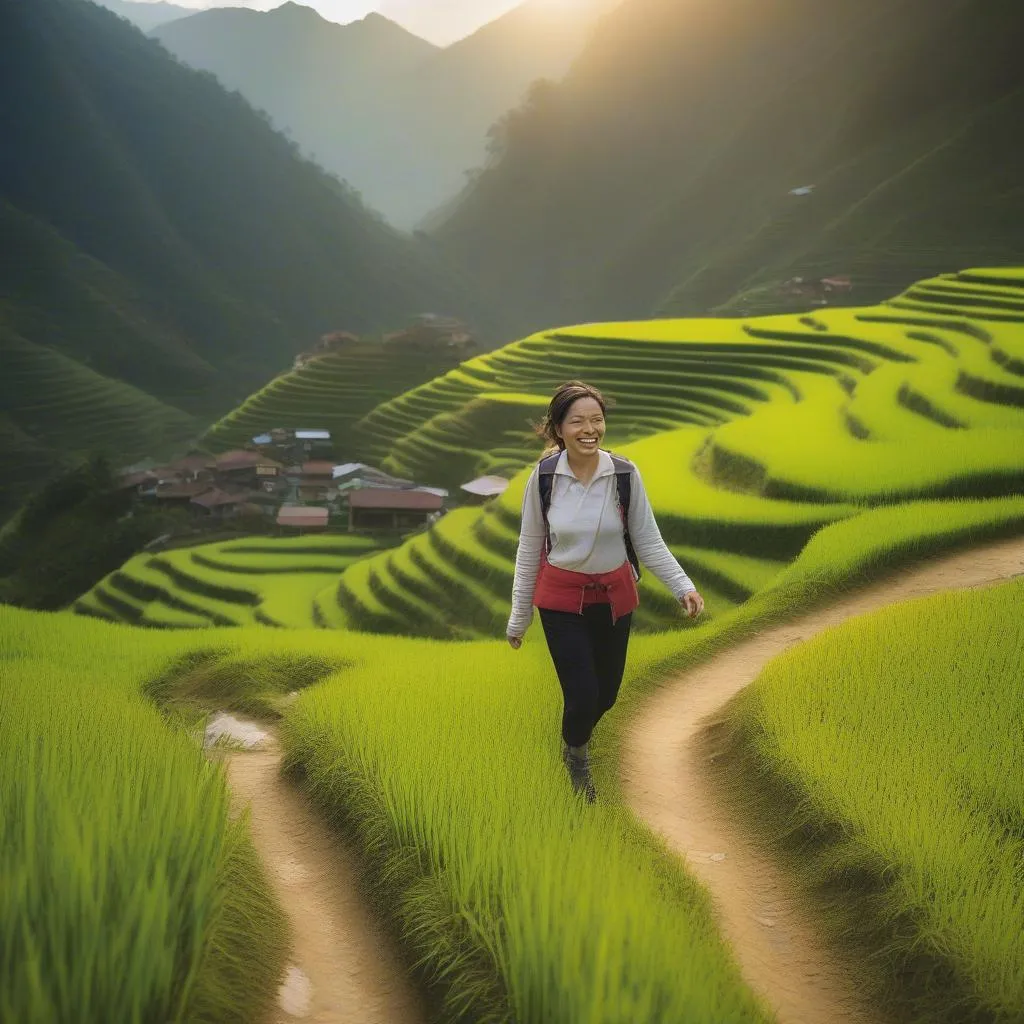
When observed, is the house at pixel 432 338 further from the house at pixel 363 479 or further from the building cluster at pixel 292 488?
the house at pixel 363 479

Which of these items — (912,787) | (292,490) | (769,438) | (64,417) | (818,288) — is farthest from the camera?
(64,417)

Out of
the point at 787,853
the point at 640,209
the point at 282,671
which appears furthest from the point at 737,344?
the point at 640,209

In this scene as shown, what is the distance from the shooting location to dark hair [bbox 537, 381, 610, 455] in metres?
3.21

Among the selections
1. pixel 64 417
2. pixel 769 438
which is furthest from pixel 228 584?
pixel 64 417

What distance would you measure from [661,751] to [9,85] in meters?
117

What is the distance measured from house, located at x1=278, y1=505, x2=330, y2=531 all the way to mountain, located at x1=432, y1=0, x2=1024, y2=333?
27.9 meters

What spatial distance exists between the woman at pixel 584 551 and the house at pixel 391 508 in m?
22.1

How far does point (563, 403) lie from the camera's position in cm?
322

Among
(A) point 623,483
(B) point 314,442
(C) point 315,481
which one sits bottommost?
(A) point 623,483

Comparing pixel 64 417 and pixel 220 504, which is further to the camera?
pixel 64 417

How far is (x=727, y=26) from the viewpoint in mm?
103938

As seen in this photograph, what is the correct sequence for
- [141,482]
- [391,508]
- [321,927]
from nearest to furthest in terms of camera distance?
1. [321,927]
2. [391,508]
3. [141,482]

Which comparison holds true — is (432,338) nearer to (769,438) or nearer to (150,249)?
(769,438)

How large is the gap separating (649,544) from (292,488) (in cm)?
3210
